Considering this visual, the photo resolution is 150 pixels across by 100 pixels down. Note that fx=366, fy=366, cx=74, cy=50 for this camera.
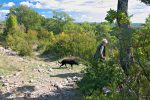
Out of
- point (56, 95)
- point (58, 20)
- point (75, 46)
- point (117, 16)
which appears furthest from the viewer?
point (58, 20)

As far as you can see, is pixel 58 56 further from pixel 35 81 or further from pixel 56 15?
pixel 56 15

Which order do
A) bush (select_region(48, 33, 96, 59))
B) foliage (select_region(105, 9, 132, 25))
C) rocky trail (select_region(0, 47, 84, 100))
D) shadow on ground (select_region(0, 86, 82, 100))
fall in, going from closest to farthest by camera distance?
foliage (select_region(105, 9, 132, 25)), shadow on ground (select_region(0, 86, 82, 100)), rocky trail (select_region(0, 47, 84, 100)), bush (select_region(48, 33, 96, 59))

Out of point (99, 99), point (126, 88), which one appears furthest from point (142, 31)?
point (99, 99)

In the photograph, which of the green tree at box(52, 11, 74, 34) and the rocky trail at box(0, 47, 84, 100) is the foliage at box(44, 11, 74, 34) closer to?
the green tree at box(52, 11, 74, 34)

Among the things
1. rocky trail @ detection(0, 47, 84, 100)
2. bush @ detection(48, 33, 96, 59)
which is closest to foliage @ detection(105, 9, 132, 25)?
rocky trail @ detection(0, 47, 84, 100)

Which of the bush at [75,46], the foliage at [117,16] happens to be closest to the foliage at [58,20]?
the bush at [75,46]

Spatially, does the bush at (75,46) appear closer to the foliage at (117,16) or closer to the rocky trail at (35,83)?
the rocky trail at (35,83)

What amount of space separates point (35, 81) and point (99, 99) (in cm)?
650

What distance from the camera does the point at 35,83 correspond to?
11227 mm

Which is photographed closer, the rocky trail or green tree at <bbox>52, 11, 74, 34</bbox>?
the rocky trail

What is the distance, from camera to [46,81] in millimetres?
11562

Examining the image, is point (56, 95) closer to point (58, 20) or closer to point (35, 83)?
point (35, 83)

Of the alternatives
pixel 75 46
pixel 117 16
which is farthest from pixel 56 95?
pixel 75 46

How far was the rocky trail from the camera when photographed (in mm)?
10070
